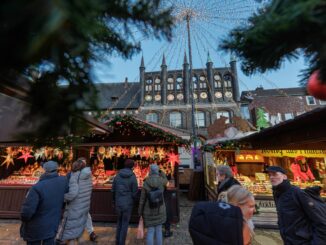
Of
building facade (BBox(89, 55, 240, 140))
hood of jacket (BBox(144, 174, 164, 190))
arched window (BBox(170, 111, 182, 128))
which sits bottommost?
hood of jacket (BBox(144, 174, 164, 190))

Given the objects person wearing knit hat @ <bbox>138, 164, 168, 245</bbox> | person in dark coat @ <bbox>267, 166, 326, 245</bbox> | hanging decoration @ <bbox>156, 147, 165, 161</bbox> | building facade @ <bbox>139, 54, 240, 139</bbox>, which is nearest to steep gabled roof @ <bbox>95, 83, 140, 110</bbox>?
building facade @ <bbox>139, 54, 240, 139</bbox>

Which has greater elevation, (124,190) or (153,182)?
(153,182)

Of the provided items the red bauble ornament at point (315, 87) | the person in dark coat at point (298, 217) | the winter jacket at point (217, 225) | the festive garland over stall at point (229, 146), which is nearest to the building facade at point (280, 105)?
the festive garland over stall at point (229, 146)

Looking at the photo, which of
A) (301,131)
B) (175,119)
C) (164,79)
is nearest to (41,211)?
(301,131)

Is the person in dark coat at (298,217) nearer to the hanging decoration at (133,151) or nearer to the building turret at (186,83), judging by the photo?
the hanging decoration at (133,151)

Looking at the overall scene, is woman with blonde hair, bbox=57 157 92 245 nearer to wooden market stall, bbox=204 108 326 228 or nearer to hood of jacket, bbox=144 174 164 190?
hood of jacket, bbox=144 174 164 190

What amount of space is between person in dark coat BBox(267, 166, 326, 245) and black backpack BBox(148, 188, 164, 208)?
198cm

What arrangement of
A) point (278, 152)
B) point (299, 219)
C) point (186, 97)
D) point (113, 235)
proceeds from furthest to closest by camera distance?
point (186, 97) < point (278, 152) < point (113, 235) < point (299, 219)

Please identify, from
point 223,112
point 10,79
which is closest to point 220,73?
point 223,112

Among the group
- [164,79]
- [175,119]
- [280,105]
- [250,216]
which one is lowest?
[250,216]

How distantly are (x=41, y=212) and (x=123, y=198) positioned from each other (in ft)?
5.18

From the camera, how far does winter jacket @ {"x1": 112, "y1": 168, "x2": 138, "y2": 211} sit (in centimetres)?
380

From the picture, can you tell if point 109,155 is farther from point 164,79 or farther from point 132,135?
point 164,79

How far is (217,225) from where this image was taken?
152 cm
